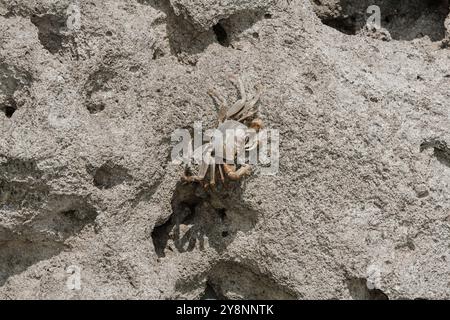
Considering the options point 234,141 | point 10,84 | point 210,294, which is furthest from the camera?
point 210,294

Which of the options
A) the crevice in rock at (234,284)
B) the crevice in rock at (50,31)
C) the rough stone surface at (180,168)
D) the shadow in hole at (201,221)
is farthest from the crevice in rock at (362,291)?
the crevice in rock at (50,31)

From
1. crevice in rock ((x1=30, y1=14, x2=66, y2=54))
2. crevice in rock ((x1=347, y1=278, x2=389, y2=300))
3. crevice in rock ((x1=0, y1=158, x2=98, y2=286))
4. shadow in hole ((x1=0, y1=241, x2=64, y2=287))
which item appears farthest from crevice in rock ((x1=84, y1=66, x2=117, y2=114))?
crevice in rock ((x1=347, y1=278, x2=389, y2=300))

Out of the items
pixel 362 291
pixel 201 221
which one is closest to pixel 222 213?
pixel 201 221

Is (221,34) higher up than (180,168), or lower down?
higher up

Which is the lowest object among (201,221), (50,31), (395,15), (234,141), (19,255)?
(19,255)

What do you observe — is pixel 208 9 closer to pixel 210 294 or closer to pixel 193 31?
pixel 193 31

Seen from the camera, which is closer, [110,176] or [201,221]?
[110,176]

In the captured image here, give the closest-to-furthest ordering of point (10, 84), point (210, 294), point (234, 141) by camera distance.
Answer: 1. point (10, 84)
2. point (234, 141)
3. point (210, 294)
